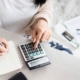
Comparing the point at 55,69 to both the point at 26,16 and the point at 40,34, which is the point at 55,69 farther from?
the point at 26,16

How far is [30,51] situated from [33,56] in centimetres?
2

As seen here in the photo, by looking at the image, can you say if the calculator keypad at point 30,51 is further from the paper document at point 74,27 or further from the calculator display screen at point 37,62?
the paper document at point 74,27

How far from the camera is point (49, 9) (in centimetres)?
80

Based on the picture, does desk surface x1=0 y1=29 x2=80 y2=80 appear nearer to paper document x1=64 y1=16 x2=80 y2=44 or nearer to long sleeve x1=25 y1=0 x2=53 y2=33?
long sleeve x1=25 y1=0 x2=53 y2=33

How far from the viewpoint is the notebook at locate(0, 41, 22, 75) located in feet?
1.63

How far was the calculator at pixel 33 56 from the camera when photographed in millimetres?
523

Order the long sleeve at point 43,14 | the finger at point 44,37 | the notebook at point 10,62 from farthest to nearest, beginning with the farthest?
the long sleeve at point 43,14 < the finger at point 44,37 < the notebook at point 10,62

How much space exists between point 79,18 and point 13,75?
0.75 meters

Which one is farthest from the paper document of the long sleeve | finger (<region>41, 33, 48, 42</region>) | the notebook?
the notebook

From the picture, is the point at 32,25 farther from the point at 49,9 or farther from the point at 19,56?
the point at 19,56

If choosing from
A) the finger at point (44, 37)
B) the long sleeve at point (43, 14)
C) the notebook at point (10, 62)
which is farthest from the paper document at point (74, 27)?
the notebook at point (10, 62)

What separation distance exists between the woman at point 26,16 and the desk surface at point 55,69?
10 cm

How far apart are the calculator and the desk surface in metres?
0.01

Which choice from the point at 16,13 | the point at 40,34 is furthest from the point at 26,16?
the point at 40,34
